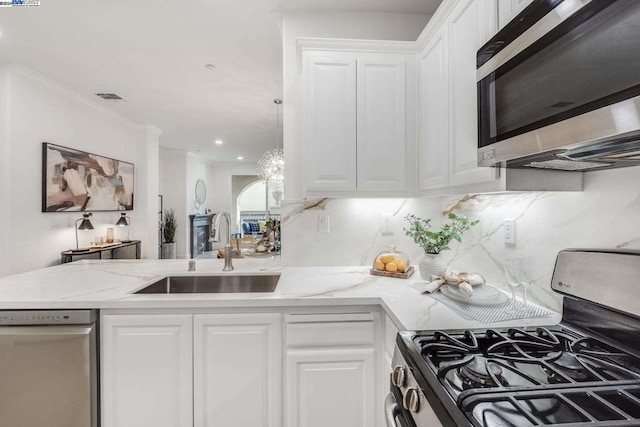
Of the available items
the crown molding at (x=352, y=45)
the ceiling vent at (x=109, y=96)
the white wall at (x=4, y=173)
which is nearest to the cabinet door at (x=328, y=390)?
the crown molding at (x=352, y=45)

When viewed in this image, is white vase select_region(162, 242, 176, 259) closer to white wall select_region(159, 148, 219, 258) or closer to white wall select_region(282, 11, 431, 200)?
white wall select_region(159, 148, 219, 258)

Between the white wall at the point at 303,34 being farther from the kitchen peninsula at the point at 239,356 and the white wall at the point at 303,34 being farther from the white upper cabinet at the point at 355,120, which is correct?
the kitchen peninsula at the point at 239,356

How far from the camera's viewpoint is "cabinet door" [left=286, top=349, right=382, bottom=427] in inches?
55.6

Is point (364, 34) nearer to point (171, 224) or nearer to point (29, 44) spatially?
point (29, 44)

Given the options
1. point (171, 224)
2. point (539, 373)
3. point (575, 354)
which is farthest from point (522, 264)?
point (171, 224)

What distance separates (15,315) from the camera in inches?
53.2

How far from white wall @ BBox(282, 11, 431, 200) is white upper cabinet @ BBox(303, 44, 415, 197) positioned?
41 cm

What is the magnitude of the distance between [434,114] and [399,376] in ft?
4.17

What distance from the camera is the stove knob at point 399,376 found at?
893 millimetres

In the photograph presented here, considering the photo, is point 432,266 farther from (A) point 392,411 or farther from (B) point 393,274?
(A) point 392,411

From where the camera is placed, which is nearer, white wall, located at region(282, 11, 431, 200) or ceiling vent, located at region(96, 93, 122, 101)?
white wall, located at region(282, 11, 431, 200)

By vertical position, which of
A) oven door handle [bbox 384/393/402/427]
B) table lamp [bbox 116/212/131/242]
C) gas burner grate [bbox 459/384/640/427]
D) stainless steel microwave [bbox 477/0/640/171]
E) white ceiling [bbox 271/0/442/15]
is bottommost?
oven door handle [bbox 384/393/402/427]

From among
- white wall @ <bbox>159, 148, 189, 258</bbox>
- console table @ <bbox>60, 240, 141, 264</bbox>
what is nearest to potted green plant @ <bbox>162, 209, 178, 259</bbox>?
white wall @ <bbox>159, 148, 189, 258</bbox>

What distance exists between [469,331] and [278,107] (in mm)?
4001
